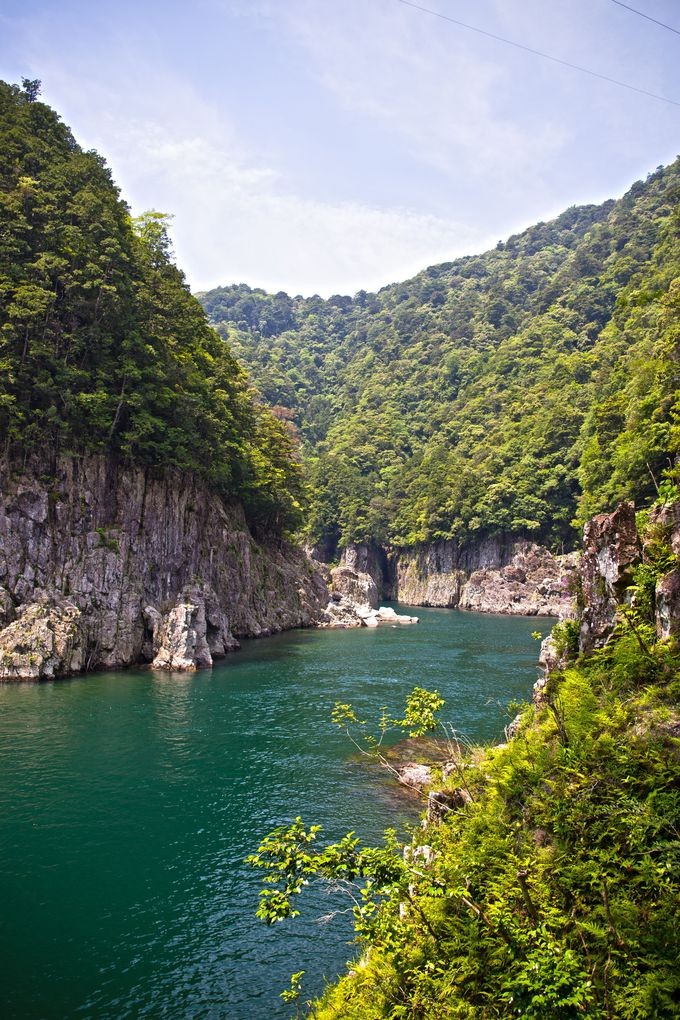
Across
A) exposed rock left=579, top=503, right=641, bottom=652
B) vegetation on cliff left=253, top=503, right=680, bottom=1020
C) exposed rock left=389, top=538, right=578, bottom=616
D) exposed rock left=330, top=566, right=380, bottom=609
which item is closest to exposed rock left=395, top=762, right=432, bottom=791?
exposed rock left=579, top=503, right=641, bottom=652

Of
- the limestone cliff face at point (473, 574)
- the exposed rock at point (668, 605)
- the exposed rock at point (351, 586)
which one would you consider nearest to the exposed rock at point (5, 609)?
the exposed rock at point (668, 605)

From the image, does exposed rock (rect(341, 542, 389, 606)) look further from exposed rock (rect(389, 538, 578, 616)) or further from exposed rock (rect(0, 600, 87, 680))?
exposed rock (rect(0, 600, 87, 680))

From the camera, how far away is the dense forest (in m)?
38.4

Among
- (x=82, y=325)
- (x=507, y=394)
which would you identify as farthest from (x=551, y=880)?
(x=507, y=394)

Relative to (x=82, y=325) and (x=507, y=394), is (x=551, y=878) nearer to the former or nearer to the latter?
(x=82, y=325)

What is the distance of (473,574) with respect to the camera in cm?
9738

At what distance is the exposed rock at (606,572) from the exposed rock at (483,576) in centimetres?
6767

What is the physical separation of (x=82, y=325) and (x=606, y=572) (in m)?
41.2

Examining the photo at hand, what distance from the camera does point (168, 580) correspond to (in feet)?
149

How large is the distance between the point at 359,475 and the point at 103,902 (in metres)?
110

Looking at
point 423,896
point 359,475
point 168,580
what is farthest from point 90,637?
point 359,475

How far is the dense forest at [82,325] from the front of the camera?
126 feet

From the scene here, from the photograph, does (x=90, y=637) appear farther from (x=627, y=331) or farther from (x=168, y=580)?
(x=627, y=331)

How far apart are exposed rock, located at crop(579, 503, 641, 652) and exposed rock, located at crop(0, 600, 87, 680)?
105ft
